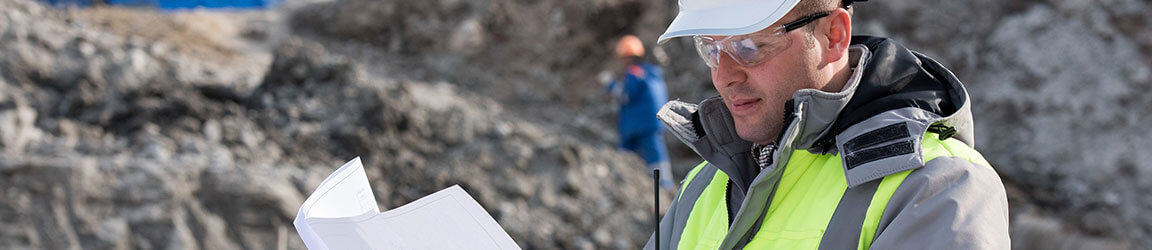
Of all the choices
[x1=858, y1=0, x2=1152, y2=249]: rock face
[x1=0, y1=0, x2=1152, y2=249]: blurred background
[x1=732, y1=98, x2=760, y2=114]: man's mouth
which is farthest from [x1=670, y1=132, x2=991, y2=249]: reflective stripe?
[x1=858, y1=0, x2=1152, y2=249]: rock face

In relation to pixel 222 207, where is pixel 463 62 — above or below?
above

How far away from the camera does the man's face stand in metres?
1.45

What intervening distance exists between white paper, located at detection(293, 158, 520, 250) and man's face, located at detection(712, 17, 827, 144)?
0.46 metres

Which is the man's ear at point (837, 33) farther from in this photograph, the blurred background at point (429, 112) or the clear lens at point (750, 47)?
the blurred background at point (429, 112)

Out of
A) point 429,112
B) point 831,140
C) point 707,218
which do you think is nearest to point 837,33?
point 831,140

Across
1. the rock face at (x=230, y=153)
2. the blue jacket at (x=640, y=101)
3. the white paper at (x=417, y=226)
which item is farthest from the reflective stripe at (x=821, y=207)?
the blue jacket at (x=640, y=101)

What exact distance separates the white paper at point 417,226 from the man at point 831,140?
1.35 ft

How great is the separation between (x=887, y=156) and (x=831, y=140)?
15 cm

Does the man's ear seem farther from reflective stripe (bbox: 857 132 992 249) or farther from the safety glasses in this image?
reflective stripe (bbox: 857 132 992 249)

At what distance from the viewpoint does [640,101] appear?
741 centimetres

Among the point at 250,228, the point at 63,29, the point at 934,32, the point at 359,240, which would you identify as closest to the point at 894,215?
the point at 359,240

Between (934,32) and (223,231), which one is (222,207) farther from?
(934,32)

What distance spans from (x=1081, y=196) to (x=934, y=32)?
2693mm

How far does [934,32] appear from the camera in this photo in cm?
1067
